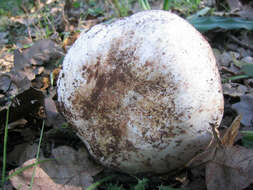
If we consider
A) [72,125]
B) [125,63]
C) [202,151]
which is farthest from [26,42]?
[202,151]

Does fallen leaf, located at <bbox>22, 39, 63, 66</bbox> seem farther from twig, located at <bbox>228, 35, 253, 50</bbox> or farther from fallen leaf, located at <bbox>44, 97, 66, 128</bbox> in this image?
twig, located at <bbox>228, 35, 253, 50</bbox>

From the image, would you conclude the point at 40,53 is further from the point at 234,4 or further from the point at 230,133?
the point at 234,4

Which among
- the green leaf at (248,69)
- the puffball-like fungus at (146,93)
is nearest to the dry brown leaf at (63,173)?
the puffball-like fungus at (146,93)

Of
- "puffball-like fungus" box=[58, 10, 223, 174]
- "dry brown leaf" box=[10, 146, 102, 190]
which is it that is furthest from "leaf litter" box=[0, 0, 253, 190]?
"puffball-like fungus" box=[58, 10, 223, 174]

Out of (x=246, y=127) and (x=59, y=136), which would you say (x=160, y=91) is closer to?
(x=246, y=127)

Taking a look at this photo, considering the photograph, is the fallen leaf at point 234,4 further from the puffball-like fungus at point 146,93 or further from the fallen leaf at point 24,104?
the fallen leaf at point 24,104

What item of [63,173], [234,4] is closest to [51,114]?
[63,173]
